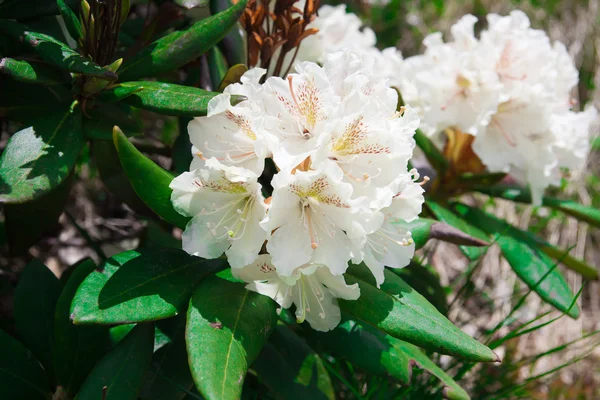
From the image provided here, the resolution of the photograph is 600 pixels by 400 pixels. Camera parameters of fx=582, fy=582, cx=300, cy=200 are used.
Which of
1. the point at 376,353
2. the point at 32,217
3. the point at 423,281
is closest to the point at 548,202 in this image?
the point at 423,281

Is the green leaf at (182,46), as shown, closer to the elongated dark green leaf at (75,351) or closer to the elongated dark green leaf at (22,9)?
the elongated dark green leaf at (22,9)

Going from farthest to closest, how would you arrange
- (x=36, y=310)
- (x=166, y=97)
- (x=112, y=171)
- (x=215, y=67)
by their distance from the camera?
(x=112, y=171) → (x=215, y=67) → (x=36, y=310) → (x=166, y=97)

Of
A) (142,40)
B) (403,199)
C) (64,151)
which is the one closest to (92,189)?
(142,40)

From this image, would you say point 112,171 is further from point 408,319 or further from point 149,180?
point 408,319

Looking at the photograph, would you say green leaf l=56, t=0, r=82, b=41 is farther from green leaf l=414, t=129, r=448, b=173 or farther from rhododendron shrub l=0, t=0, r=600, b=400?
green leaf l=414, t=129, r=448, b=173

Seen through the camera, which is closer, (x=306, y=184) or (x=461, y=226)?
(x=306, y=184)

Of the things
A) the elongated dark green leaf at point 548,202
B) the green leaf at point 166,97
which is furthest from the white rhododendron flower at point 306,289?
the elongated dark green leaf at point 548,202

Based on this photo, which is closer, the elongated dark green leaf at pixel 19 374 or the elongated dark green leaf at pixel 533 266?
the elongated dark green leaf at pixel 19 374
